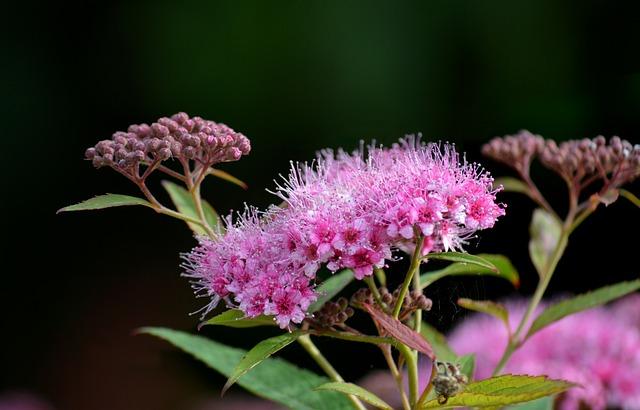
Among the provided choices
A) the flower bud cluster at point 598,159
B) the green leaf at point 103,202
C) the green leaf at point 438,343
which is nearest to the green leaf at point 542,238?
the flower bud cluster at point 598,159

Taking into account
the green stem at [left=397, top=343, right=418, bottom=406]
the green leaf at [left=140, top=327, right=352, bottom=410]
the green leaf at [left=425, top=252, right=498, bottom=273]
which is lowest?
the green leaf at [left=140, top=327, right=352, bottom=410]

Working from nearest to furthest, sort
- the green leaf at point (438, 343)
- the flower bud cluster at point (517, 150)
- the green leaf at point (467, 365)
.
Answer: the green leaf at point (467, 365), the green leaf at point (438, 343), the flower bud cluster at point (517, 150)

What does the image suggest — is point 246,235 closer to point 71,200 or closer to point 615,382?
point 615,382

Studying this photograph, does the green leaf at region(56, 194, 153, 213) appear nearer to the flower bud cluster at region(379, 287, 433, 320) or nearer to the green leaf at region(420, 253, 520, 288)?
the flower bud cluster at region(379, 287, 433, 320)

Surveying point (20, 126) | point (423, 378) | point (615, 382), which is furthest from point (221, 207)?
point (615, 382)

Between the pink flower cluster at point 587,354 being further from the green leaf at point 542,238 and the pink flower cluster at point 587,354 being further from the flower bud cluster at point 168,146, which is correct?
the flower bud cluster at point 168,146

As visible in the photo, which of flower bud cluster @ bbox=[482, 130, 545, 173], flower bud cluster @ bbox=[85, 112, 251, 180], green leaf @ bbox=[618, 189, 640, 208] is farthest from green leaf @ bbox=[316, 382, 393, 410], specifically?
flower bud cluster @ bbox=[482, 130, 545, 173]

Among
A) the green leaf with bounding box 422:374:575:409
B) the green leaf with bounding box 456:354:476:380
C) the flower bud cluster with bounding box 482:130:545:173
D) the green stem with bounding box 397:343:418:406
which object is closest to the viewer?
the green leaf with bounding box 422:374:575:409
